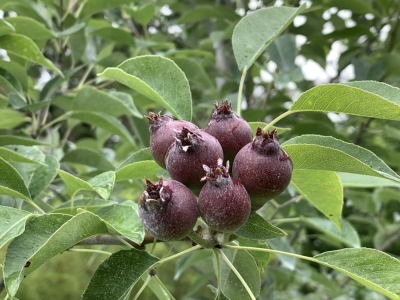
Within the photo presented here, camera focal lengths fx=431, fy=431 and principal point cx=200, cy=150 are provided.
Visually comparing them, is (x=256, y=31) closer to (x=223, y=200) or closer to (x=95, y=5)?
(x=223, y=200)

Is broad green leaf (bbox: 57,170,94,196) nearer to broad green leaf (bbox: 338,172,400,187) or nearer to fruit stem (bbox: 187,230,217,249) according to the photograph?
fruit stem (bbox: 187,230,217,249)

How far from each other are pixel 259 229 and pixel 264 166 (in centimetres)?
13

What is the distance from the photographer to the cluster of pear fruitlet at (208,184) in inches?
23.2

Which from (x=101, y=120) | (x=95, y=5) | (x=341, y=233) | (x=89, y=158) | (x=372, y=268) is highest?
(x=95, y=5)

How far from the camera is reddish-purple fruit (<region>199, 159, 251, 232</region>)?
586 millimetres

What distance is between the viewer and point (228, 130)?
0.67 metres

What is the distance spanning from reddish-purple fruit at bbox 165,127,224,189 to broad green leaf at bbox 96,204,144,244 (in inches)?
4.3

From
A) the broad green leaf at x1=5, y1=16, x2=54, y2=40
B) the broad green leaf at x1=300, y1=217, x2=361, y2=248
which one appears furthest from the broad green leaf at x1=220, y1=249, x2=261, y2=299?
the broad green leaf at x1=5, y1=16, x2=54, y2=40

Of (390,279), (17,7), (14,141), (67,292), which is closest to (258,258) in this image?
(390,279)

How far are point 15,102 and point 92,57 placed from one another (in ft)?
2.06

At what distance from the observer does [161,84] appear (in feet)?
2.76

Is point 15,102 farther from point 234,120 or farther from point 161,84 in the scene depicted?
point 234,120

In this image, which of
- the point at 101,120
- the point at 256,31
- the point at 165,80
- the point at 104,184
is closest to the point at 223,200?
the point at 104,184

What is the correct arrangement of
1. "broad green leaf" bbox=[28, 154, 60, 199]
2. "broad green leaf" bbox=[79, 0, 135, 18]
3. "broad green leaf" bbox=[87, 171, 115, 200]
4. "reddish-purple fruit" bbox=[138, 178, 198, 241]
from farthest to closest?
"broad green leaf" bbox=[79, 0, 135, 18], "broad green leaf" bbox=[28, 154, 60, 199], "broad green leaf" bbox=[87, 171, 115, 200], "reddish-purple fruit" bbox=[138, 178, 198, 241]
